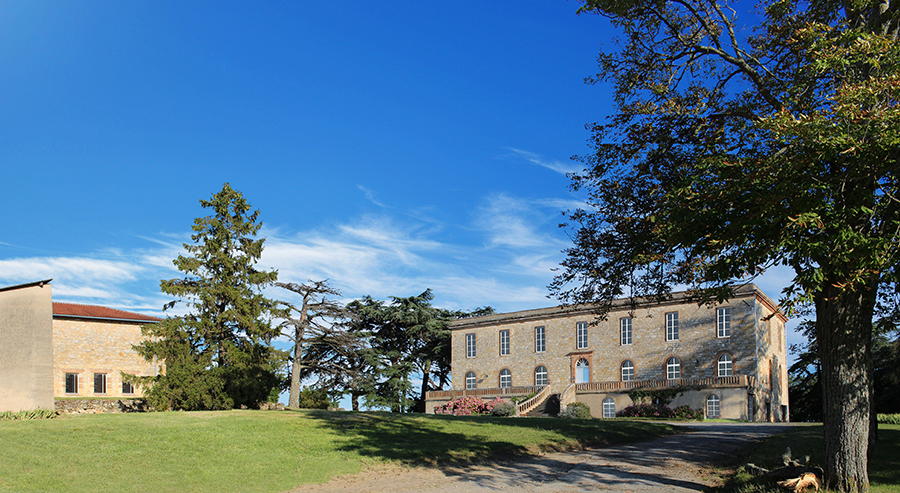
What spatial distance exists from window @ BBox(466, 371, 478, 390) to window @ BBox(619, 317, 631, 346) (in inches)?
464

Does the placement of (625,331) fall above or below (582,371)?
above

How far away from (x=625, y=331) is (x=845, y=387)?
32591 millimetres

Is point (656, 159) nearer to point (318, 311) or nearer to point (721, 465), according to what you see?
point (721, 465)

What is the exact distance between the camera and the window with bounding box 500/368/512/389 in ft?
153

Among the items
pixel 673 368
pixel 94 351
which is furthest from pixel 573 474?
pixel 94 351

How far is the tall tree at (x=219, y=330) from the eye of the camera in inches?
1061

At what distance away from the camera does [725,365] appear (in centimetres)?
3759

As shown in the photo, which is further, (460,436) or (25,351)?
(460,436)

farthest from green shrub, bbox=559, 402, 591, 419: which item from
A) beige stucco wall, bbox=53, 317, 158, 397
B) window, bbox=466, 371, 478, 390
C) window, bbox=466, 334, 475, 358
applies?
beige stucco wall, bbox=53, 317, 158, 397

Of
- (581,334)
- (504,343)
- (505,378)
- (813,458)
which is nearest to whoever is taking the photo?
(813,458)

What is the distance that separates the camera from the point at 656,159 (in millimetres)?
14336

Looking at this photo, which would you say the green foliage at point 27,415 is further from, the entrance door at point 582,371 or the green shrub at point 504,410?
the entrance door at point 582,371

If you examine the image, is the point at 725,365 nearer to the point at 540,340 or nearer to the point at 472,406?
the point at 540,340

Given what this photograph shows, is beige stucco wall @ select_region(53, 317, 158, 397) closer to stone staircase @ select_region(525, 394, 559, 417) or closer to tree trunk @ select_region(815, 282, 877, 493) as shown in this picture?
stone staircase @ select_region(525, 394, 559, 417)
